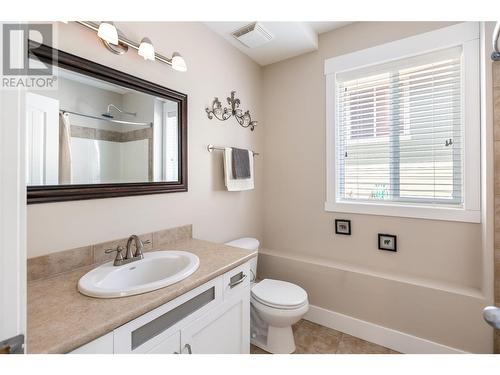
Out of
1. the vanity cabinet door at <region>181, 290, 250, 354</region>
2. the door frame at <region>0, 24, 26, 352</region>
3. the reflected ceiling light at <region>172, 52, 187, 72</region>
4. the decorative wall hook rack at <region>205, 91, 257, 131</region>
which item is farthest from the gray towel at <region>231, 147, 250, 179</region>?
the door frame at <region>0, 24, 26, 352</region>

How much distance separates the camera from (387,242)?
186 centimetres

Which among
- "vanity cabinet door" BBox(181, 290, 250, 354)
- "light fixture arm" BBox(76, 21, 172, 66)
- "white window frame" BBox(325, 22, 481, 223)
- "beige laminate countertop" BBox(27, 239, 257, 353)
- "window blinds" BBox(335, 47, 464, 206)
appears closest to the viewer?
"beige laminate countertop" BBox(27, 239, 257, 353)

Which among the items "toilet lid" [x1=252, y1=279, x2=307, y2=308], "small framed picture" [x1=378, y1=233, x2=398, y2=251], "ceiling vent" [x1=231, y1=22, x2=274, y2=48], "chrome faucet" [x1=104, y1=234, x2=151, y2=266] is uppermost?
"ceiling vent" [x1=231, y1=22, x2=274, y2=48]

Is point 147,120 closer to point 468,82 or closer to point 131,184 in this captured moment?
point 131,184

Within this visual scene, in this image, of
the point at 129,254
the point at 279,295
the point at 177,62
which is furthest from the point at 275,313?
the point at 177,62

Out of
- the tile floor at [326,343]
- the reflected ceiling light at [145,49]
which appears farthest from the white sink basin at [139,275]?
the reflected ceiling light at [145,49]

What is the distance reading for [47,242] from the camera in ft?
3.55

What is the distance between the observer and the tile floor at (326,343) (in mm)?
1721

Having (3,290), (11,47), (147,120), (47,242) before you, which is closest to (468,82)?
(147,120)

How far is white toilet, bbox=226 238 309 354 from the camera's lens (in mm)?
1613

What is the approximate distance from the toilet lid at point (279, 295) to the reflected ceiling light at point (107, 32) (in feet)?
5.80

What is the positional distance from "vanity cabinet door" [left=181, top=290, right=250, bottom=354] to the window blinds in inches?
51.7

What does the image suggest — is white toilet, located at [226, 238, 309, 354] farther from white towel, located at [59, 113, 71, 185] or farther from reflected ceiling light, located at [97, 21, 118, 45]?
reflected ceiling light, located at [97, 21, 118, 45]
